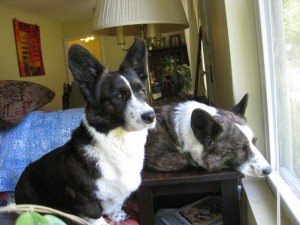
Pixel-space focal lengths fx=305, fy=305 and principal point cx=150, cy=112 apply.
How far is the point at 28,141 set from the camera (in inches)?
63.9

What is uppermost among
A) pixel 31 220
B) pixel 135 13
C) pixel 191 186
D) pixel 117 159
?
pixel 135 13

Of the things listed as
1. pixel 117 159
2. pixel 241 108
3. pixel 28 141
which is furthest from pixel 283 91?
pixel 28 141

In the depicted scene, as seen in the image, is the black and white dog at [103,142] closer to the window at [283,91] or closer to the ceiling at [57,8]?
the window at [283,91]

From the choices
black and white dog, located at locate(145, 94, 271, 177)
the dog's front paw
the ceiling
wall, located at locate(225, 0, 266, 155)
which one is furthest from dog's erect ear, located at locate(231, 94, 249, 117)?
the ceiling

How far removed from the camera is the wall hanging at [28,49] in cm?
532

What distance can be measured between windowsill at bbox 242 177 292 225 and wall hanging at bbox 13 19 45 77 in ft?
16.3

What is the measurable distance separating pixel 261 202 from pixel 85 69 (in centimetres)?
75

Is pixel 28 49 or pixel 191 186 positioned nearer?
pixel 191 186

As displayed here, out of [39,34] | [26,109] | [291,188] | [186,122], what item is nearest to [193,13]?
[26,109]

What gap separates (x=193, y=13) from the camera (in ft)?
9.99

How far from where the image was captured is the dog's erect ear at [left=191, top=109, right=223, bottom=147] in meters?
0.96

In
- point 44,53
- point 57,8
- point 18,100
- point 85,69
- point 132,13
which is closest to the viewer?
point 85,69

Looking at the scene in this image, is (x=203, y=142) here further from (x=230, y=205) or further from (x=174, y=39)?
(x=174, y=39)

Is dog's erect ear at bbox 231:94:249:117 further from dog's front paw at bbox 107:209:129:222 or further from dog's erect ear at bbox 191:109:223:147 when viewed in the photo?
dog's front paw at bbox 107:209:129:222
